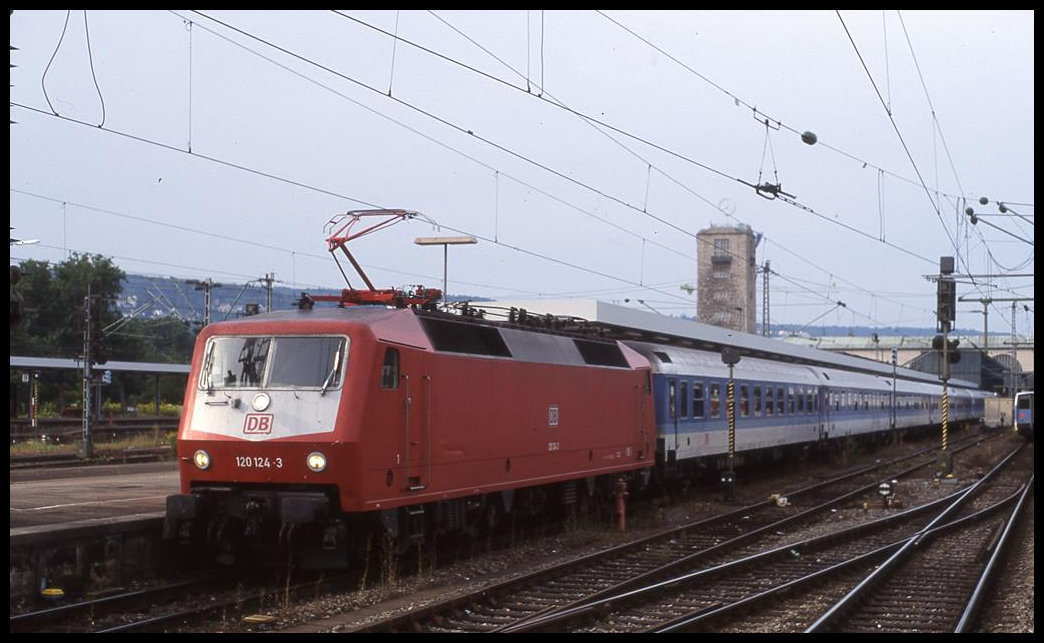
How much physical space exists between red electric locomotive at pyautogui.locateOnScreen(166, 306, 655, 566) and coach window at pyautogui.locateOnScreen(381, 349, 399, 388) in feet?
0.06

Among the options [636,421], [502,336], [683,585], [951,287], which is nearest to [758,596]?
[683,585]

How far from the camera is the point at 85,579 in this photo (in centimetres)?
1241

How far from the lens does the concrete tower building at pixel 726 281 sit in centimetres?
11556

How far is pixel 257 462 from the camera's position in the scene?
12469mm

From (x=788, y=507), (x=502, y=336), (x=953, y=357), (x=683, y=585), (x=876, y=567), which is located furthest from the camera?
(x=953, y=357)

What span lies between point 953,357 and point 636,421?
513 inches

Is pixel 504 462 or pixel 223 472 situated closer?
pixel 223 472

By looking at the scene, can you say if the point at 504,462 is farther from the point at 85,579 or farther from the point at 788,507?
the point at 788,507

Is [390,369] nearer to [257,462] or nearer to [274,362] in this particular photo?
[274,362]

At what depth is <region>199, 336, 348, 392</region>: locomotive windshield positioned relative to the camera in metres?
12.6

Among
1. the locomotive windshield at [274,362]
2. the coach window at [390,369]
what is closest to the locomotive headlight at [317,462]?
the locomotive windshield at [274,362]

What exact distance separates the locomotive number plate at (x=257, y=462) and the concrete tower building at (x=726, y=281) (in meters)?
99.9

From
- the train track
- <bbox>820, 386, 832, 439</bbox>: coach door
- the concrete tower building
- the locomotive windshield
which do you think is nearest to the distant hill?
the locomotive windshield

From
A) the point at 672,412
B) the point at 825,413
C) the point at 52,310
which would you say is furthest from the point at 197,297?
the point at 672,412
